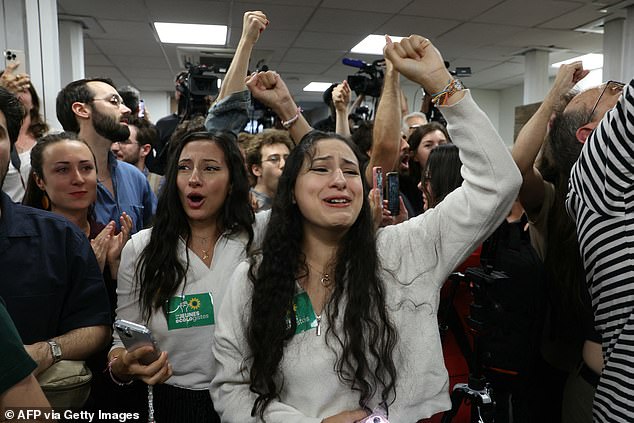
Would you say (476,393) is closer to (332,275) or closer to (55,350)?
(332,275)

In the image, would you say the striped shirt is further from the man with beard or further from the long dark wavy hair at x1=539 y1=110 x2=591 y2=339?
the man with beard

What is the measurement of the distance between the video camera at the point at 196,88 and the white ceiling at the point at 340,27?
1529 millimetres

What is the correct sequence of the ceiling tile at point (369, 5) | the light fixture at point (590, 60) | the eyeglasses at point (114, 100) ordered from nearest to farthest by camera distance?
1. the eyeglasses at point (114, 100)
2. the ceiling tile at point (369, 5)
3. the light fixture at point (590, 60)

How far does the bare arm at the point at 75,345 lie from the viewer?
1.07 metres

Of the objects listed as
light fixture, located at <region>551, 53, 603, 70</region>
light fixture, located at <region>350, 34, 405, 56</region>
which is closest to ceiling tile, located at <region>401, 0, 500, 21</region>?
light fixture, located at <region>350, 34, 405, 56</region>

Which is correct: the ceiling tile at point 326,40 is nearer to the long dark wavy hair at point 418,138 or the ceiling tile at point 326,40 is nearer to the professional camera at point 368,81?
the professional camera at point 368,81

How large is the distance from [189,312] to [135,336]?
1.04ft

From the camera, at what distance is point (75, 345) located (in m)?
1.15

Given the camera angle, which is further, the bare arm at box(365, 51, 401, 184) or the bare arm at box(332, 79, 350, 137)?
the bare arm at box(332, 79, 350, 137)

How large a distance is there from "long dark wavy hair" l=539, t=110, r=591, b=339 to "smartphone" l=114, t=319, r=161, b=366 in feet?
3.52

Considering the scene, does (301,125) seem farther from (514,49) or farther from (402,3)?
(514,49)

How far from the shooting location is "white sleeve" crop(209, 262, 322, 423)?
38.4 inches

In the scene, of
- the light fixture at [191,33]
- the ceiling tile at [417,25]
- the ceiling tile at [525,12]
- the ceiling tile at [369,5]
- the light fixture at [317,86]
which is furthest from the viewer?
the light fixture at [317,86]

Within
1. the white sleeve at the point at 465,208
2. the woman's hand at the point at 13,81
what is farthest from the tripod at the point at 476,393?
the woman's hand at the point at 13,81
